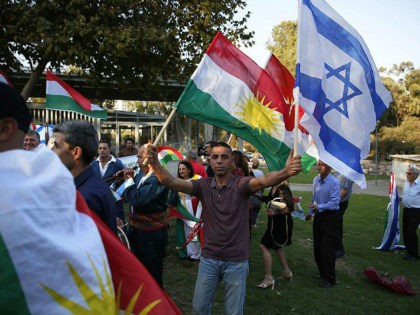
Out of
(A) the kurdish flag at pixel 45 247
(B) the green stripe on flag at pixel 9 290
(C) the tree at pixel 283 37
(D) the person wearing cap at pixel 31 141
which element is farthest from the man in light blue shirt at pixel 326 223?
(C) the tree at pixel 283 37

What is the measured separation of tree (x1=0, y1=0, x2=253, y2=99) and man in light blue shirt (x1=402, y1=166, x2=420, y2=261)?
567cm

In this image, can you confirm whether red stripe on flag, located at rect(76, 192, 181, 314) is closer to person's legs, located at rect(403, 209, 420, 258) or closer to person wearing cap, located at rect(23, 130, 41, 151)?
person wearing cap, located at rect(23, 130, 41, 151)

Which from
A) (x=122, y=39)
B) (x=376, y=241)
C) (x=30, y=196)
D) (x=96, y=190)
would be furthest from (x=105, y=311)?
(x=376, y=241)

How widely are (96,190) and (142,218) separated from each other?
7.03 feet

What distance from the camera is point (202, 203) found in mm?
4094

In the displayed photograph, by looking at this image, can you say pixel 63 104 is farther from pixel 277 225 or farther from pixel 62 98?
pixel 277 225

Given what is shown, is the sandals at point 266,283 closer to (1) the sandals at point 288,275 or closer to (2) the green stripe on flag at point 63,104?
(1) the sandals at point 288,275

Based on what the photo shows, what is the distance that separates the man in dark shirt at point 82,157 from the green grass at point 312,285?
315 cm

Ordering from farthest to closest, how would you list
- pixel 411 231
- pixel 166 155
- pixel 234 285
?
pixel 411 231, pixel 166 155, pixel 234 285

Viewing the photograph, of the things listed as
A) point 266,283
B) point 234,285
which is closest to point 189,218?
point 266,283

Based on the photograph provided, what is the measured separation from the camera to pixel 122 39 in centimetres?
953

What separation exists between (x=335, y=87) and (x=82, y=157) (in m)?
2.60

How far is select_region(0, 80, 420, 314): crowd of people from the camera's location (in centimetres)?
281

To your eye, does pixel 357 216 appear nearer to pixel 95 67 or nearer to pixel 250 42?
pixel 250 42
